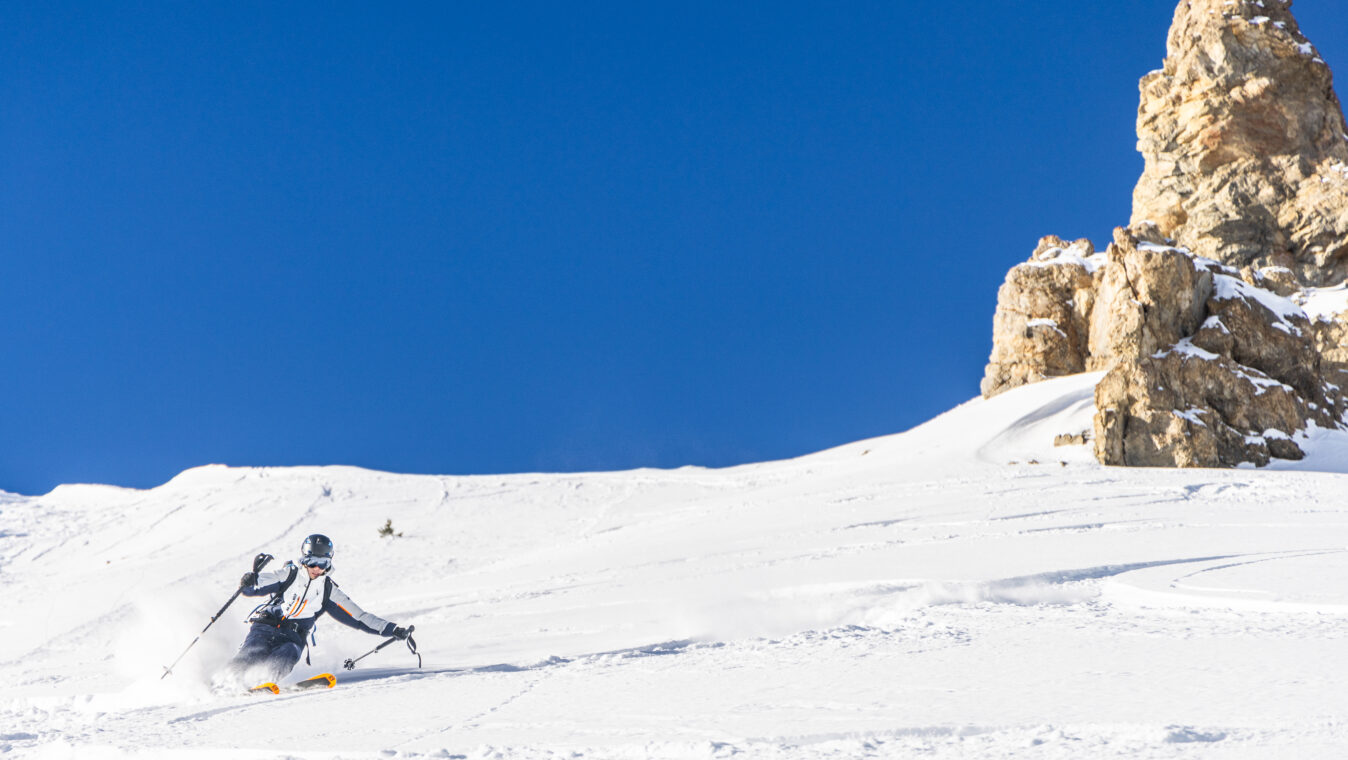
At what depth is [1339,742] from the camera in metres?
3.98

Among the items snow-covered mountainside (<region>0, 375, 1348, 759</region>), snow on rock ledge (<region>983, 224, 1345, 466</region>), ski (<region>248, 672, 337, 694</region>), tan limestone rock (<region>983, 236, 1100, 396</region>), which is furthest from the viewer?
tan limestone rock (<region>983, 236, 1100, 396</region>)

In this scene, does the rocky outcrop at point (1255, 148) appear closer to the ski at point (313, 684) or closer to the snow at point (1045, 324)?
the snow at point (1045, 324)

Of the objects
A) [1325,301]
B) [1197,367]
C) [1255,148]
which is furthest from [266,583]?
[1255,148]

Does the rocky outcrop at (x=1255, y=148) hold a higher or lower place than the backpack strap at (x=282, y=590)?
higher

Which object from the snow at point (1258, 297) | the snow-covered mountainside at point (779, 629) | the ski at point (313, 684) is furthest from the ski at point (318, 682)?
the snow at point (1258, 297)

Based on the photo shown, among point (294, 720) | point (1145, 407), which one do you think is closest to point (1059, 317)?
point (1145, 407)

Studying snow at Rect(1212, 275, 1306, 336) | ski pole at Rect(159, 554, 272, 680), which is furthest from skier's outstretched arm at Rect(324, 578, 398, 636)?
snow at Rect(1212, 275, 1306, 336)

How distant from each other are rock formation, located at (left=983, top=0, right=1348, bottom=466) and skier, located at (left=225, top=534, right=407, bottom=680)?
67.1ft

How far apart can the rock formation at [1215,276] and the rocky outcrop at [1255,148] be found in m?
0.08

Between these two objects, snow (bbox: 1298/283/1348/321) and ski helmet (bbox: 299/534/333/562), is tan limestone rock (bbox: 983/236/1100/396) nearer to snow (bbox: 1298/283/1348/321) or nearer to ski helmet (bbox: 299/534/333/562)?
snow (bbox: 1298/283/1348/321)

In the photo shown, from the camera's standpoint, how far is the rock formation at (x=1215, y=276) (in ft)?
80.9

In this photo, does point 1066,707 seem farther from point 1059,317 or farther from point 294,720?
point 1059,317

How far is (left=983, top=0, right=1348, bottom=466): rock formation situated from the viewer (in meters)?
24.7

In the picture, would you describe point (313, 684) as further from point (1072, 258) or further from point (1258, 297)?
point (1072, 258)
